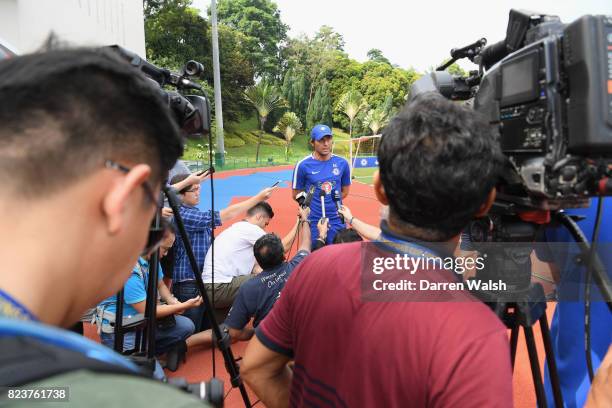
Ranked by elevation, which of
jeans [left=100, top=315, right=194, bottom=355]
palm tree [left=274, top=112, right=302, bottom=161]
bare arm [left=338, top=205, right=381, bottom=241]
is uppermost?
palm tree [left=274, top=112, right=302, bottom=161]

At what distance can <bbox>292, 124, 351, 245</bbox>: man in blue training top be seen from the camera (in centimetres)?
428

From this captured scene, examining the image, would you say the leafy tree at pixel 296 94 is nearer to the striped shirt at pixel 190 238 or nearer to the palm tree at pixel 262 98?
the palm tree at pixel 262 98

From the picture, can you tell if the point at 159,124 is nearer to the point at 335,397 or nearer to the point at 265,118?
the point at 335,397

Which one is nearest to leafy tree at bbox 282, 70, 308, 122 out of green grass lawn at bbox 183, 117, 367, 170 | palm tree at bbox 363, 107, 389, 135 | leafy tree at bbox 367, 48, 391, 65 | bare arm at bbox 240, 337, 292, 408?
green grass lawn at bbox 183, 117, 367, 170

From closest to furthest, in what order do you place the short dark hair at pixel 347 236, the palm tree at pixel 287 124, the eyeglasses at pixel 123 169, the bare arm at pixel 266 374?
the eyeglasses at pixel 123 169 < the bare arm at pixel 266 374 < the short dark hair at pixel 347 236 < the palm tree at pixel 287 124

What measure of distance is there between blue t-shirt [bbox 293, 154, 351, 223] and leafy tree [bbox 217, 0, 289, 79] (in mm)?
40945

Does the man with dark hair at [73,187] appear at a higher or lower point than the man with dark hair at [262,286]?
higher

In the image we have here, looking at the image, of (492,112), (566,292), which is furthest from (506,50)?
(566,292)

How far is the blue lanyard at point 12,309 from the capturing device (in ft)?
1.66

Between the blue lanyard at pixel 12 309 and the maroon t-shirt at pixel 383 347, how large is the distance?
67 cm

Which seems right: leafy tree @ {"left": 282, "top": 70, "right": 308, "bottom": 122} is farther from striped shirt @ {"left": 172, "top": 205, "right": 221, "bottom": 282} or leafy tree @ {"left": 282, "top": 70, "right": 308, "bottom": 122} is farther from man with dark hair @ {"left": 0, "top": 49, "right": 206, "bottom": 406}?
man with dark hair @ {"left": 0, "top": 49, "right": 206, "bottom": 406}

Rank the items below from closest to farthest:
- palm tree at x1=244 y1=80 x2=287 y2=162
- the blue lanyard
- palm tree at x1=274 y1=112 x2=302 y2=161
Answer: the blue lanyard → palm tree at x1=274 y1=112 x2=302 y2=161 → palm tree at x1=244 y1=80 x2=287 y2=162

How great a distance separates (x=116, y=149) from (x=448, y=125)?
70 centimetres

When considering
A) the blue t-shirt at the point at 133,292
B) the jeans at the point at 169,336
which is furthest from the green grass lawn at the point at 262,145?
the blue t-shirt at the point at 133,292
